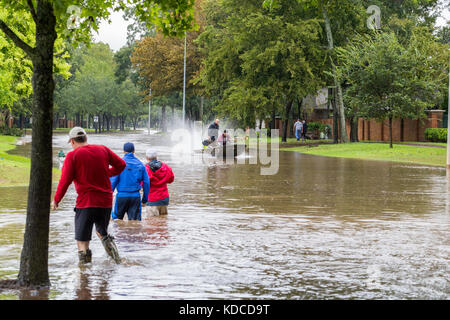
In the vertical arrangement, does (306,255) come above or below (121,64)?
below

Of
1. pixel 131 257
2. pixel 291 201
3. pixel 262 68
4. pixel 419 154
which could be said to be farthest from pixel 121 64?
pixel 131 257

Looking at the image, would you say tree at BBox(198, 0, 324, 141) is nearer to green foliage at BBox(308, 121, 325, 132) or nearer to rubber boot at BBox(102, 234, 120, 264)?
green foliage at BBox(308, 121, 325, 132)

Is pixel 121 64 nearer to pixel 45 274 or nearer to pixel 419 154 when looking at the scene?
pixel 419 154

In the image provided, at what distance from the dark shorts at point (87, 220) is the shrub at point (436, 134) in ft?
138

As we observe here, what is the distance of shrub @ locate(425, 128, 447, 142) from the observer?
4703 cm

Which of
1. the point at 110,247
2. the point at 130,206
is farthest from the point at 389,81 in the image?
the point at 110,247

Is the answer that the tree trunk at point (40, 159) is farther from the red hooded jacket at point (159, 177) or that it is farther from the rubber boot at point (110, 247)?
the red hooded jacket at point (159, 177)

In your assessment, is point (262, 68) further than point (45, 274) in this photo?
Yes

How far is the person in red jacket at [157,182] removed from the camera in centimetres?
1157

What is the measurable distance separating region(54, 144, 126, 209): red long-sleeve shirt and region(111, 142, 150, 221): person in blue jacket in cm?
262

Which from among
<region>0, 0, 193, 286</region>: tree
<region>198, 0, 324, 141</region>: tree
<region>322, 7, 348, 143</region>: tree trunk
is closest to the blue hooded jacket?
<region>0, 0, 193, 286</region>: tree
